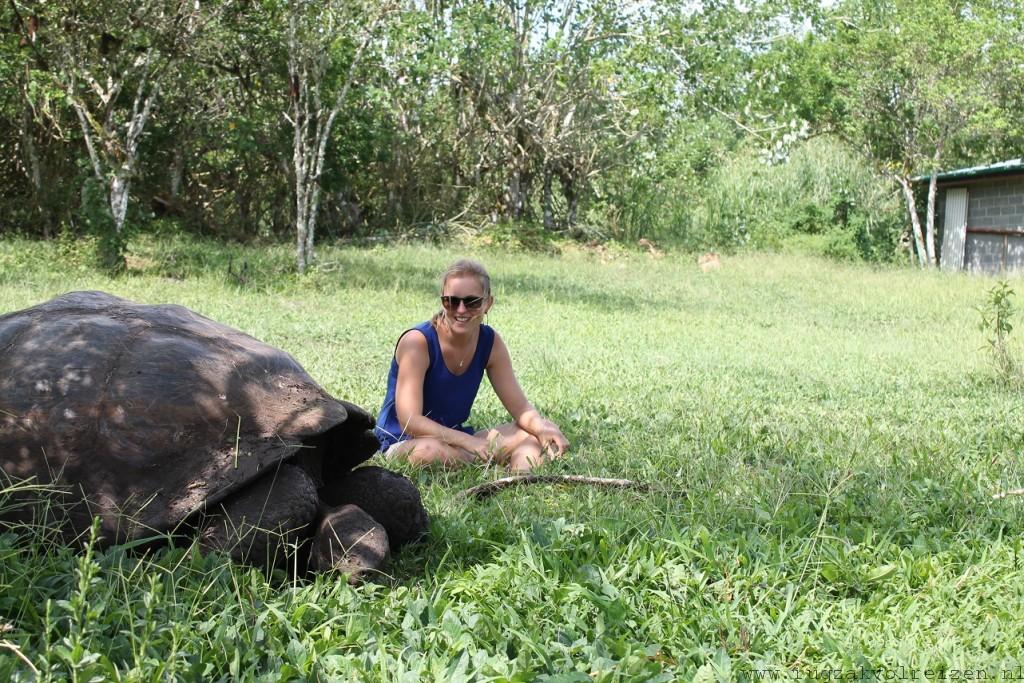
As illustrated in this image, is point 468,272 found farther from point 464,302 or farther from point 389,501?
point 389,501

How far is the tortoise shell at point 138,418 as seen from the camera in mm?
2688

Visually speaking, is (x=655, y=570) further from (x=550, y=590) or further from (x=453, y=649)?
(x=453, y=649)

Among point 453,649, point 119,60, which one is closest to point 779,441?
point 453,649

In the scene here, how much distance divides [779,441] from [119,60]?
10.8m

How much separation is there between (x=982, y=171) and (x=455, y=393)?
57.5ft

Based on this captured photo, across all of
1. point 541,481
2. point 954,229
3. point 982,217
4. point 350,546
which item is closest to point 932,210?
point 954,229

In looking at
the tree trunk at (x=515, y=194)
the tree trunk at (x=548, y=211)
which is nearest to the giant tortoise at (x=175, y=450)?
the tree trunk at (x=515, y=194)

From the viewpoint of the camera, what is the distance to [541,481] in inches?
149

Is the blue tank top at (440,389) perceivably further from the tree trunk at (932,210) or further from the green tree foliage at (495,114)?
the tree trunk at (932,210)

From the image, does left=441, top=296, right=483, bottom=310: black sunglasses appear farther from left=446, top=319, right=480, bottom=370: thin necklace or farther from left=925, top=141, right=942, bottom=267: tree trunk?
left=925, top=141, right=942, bottom=267: tree trunk

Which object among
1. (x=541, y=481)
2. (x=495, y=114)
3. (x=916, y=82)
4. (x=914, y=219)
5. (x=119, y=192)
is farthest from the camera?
(x=914, y=219)

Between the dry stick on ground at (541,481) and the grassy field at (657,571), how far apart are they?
0.18ft

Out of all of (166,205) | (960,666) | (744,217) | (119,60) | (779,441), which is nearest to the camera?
(960,666)

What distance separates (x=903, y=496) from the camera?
3.58m
